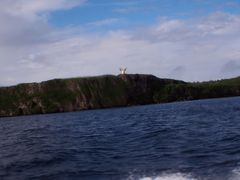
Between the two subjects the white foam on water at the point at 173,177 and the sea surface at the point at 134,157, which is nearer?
the white foam on water at the point at 173,177

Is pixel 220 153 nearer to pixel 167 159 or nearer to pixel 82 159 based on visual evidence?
pixel 167 159

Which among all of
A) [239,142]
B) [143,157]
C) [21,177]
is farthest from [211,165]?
[21,177]

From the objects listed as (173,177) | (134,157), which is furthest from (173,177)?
(134,157)

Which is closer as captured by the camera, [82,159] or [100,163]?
[100,163]

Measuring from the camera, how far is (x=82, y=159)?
36.5m

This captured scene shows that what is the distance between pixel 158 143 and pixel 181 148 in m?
4.45

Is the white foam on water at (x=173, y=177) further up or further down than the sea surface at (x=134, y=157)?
further down

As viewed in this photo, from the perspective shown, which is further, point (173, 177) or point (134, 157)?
point (134, 157)

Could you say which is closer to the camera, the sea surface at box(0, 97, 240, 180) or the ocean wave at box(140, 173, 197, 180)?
the ocean wave at box(140, 173, 197, 180)

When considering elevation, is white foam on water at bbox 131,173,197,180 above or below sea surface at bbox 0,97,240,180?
below

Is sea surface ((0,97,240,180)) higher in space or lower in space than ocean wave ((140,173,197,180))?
higher

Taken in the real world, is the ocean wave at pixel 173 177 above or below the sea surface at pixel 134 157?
below

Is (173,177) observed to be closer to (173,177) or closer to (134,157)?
(173,177)

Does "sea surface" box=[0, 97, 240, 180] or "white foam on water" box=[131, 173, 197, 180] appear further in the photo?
"sea surface" box=[0, 97, 240, 180]
